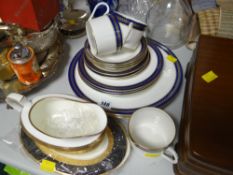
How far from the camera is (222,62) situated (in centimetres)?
60

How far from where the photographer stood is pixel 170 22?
2.92 ft

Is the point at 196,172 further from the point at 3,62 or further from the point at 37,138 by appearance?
the point at 3,62

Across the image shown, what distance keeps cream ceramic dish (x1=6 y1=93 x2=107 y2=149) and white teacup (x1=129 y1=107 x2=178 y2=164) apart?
9 centimetres

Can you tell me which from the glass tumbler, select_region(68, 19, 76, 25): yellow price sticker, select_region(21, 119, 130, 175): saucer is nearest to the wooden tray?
select_region(21, 119, 130, 175): saucer

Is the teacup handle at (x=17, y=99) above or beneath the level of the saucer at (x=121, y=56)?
above

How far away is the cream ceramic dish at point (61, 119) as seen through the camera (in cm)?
53

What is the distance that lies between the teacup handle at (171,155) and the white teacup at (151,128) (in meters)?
0.02

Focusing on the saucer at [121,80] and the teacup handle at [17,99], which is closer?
the teacup handle at [17,99]

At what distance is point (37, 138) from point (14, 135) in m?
0.14

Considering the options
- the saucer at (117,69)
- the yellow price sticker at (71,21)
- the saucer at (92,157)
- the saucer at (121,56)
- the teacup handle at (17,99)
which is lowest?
the saucer at (92,157)

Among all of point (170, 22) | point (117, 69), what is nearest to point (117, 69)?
point (117, 69)

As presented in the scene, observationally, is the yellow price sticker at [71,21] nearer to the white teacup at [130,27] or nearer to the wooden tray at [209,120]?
the white teacup at [130,27]

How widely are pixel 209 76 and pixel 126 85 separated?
0.20m

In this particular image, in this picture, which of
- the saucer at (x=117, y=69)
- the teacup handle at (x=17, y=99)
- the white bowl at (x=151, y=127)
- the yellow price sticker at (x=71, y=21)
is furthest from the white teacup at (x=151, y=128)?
the yellow price sticker at (x=71, y=21)
